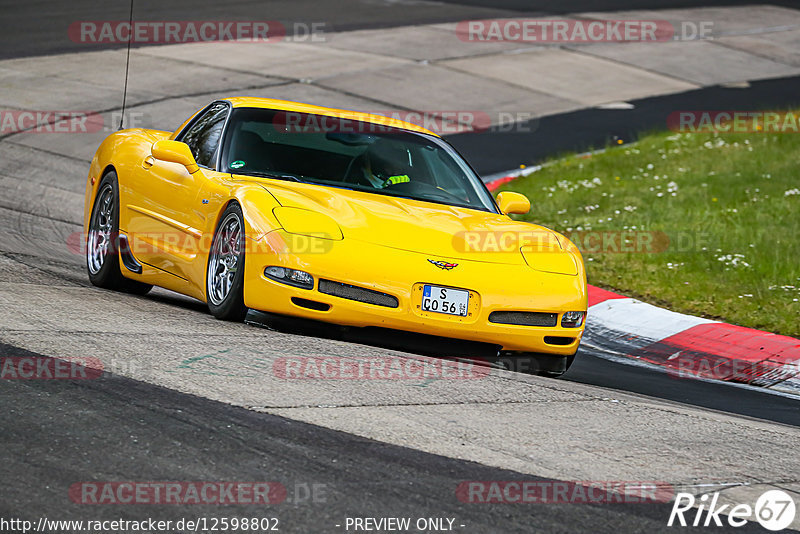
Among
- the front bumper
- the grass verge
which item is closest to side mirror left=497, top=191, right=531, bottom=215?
the front bumper

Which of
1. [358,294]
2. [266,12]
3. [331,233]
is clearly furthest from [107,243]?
[266,12]

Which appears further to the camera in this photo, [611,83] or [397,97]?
[611,83]

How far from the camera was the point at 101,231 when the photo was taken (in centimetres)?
872

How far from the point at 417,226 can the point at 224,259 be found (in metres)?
1.12

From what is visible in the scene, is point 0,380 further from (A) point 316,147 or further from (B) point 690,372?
(B) point 690,372

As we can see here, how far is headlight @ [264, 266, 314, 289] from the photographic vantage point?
6.57 meters

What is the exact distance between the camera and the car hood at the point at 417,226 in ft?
22.5

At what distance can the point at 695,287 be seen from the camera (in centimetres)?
969

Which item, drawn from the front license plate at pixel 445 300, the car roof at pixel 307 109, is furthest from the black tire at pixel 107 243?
the front license plate at pixel 445 300

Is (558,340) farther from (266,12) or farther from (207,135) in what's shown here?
(266,12)

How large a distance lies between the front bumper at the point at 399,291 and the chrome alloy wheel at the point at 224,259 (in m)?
0.24

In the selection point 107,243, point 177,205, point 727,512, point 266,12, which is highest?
point 266,12

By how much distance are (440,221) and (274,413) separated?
2.52m

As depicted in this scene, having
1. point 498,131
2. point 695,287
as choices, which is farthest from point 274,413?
point 498,131
